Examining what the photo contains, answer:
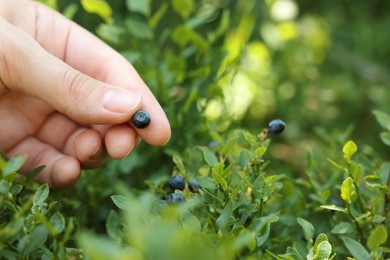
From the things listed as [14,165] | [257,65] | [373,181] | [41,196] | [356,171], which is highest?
[14,165]

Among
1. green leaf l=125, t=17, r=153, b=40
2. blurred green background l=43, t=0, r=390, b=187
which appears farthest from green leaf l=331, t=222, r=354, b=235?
green leaf l=125, t=17, r=153, b=40

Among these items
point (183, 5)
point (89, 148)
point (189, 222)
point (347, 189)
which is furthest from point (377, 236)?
point (183, 5)

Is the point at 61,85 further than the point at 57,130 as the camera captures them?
No

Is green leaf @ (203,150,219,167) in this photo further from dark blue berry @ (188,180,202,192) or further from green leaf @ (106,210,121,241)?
green leaf @ (106,210,121,241)

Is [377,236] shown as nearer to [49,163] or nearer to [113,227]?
[113,227]

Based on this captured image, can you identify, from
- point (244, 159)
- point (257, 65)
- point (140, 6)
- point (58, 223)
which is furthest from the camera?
point (257, 65)

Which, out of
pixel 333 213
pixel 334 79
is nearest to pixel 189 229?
pixel 333 213

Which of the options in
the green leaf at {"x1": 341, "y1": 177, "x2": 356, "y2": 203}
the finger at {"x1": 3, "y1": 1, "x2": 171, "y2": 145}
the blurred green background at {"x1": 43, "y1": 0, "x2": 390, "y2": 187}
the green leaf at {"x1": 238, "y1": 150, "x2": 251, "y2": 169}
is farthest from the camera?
the blurred green background at {"x1": 43, "y1": 0, "x2": 390, "y2": 187}
